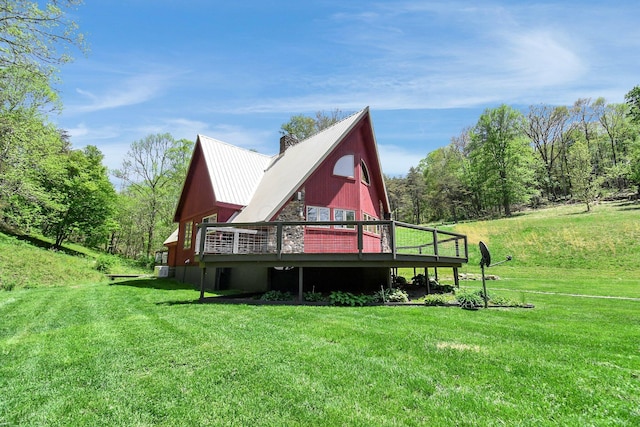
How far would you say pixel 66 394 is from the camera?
10.8ft

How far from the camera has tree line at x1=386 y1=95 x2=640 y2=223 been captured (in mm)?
41688

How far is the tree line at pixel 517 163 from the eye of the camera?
4169 cm

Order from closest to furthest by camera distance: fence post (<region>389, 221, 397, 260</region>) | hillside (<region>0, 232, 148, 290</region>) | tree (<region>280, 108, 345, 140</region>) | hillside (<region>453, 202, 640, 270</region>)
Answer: fence post (<region>389, 221, 397, 260</region>) < hillside (<region>0, 232, 148, 290</region>) < hillside (<region>453, 202, 640, 270</region>) < tree (<region>280, 108, 345, 140</region>)

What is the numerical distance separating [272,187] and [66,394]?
1107cm

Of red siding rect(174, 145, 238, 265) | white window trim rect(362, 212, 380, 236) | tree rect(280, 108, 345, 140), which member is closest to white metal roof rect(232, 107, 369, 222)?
red siding rect(174, 145, 238, 265)

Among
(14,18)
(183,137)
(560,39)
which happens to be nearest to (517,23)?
(560,39)

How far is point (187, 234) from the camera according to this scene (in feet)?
58.0

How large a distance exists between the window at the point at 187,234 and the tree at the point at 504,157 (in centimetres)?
3976

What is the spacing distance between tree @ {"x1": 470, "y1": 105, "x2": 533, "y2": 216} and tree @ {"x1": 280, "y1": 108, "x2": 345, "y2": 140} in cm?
2453

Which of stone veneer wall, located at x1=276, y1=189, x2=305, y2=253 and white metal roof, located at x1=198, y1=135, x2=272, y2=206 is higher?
white metal roof, located at x1=198, y1=135, x2=272, y2=206

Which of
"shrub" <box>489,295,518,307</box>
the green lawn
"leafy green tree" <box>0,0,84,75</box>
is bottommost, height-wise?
the green lawn

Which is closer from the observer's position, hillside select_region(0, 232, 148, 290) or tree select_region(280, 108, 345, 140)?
hillside select_region(0, 232, 148, 290)

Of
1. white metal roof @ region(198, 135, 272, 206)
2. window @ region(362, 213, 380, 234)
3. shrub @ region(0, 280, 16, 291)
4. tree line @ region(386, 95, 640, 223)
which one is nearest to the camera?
window @ region(362, 213, 380, 234)

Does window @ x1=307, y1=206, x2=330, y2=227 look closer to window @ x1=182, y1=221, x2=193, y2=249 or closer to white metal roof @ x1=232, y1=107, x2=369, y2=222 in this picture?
white metal roof @ x1=232, y1=107, x2=369, y2=222
